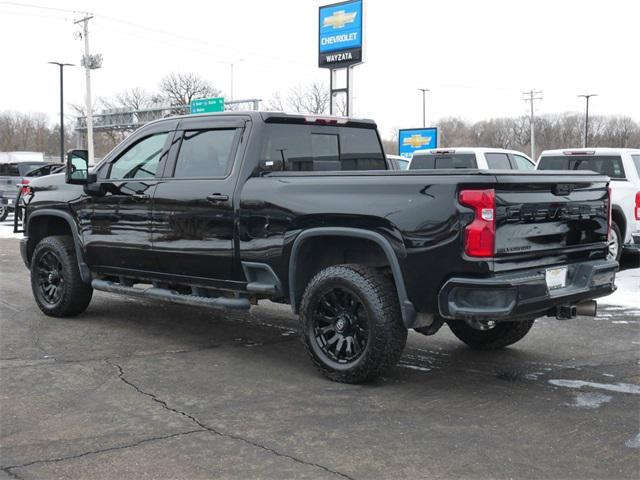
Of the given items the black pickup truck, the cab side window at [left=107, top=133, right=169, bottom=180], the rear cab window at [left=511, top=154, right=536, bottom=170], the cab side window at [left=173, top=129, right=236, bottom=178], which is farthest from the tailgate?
the rear cab window at [left=511, top=154, right=536, bottom=170]

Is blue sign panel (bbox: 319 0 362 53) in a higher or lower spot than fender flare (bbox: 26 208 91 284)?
higher

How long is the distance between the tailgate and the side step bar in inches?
88.8

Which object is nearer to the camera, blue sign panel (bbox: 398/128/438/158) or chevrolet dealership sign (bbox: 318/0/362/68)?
chevrolet dealership sign (bbox: 318/0/362/68)

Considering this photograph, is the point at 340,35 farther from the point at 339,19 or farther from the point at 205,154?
the point at 205,154

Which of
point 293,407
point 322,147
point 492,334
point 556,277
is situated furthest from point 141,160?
point 556,277

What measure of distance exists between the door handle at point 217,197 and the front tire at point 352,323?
104 cm

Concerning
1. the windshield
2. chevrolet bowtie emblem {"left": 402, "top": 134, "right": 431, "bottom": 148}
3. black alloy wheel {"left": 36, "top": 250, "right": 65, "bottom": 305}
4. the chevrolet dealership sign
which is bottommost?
black alloy wheel {"left": 36, "top": 250, "right": 65, "bottom": 305}

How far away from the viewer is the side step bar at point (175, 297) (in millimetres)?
5875

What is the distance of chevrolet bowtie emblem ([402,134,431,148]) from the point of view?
99.6ft

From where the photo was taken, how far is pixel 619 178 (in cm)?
1169

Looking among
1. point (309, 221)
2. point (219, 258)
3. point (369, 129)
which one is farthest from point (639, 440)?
point (369, 129)

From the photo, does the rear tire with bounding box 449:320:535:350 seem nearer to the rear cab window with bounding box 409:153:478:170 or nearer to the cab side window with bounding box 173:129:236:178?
the cab side window with bounding box 173:129:236:178

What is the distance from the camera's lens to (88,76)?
39031 mm

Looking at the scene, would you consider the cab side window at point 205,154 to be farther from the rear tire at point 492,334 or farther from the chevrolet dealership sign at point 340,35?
the chevrolet dealership sign at point 340,35
